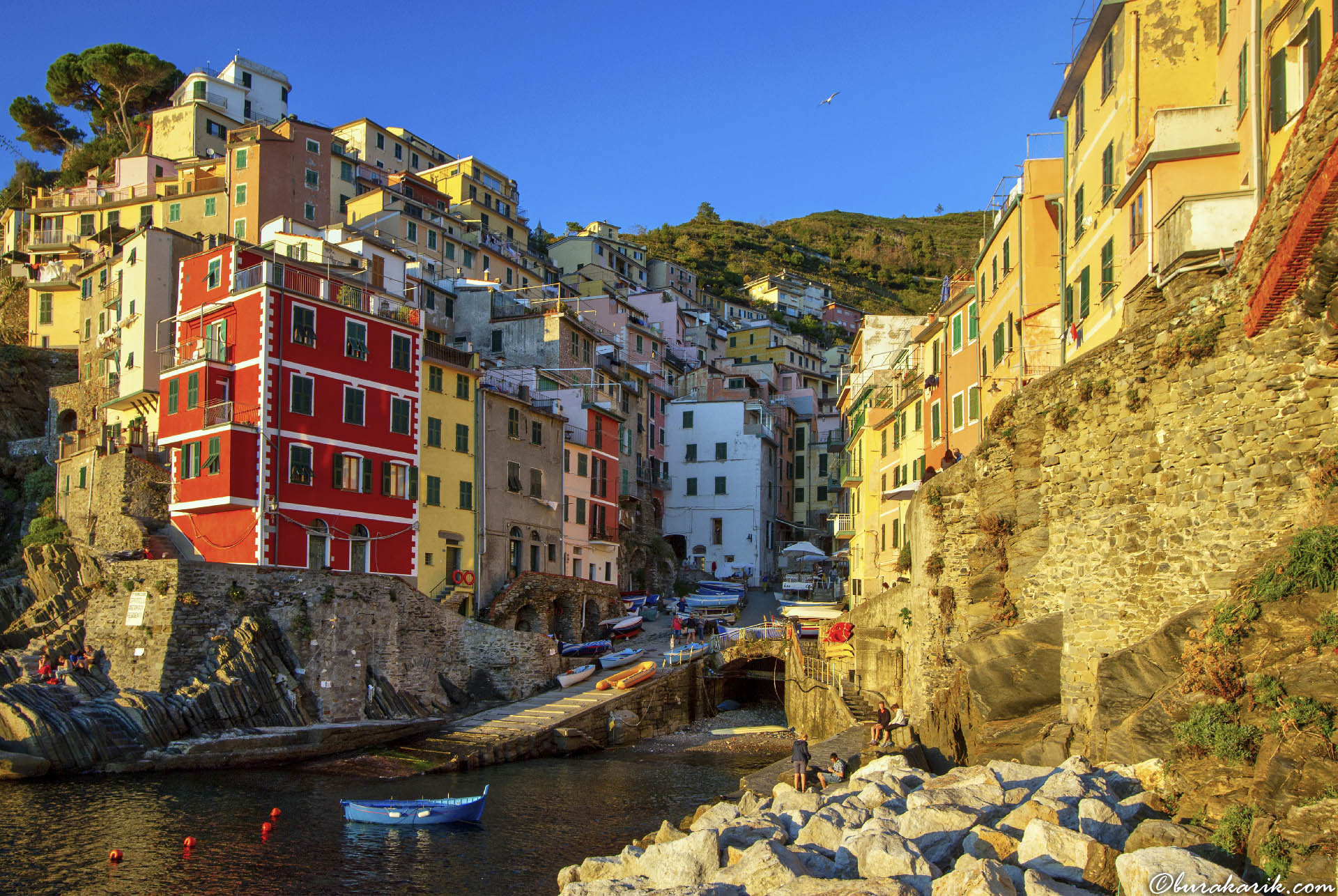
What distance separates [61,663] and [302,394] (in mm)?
14061

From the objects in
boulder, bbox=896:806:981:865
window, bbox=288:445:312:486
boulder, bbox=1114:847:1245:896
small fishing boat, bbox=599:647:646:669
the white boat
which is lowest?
small fishing boat, bbox=599:647:646:669

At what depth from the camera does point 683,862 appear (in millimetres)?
18172

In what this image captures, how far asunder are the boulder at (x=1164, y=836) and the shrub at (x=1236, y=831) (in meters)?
0.25

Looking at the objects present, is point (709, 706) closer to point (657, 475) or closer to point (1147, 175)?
point (657, 475)

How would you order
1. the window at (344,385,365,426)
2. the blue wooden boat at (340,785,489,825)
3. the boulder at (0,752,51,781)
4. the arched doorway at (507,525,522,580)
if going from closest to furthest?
the blue wooden boat at (340,785,489,825), the boulder at (0,752,51,781), the window at (344,385,365,426), the arched doorway at (507,525,522,580)

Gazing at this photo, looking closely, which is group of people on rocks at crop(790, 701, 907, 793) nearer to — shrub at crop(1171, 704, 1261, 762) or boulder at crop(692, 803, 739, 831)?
boulder at crop(692, 803, 739, 831)

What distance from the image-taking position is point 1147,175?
2555 cm

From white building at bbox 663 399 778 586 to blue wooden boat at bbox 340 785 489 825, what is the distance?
5041 cm

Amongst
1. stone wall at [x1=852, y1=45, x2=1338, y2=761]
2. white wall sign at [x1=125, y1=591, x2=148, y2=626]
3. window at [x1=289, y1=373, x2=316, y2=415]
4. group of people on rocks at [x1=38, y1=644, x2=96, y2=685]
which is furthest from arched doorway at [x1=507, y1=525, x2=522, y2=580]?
stone wall at [x1=852, y1=45, x2=1338, y2=761]

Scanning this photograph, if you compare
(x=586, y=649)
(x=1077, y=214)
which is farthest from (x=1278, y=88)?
(x=586, y=649)

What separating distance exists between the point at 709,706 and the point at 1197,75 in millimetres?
37258

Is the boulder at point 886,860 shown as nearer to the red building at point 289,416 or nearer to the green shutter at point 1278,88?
the green shutter at point 1278,88

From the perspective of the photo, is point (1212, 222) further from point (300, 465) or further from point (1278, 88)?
point (300, 465)

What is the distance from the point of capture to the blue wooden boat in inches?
1183
